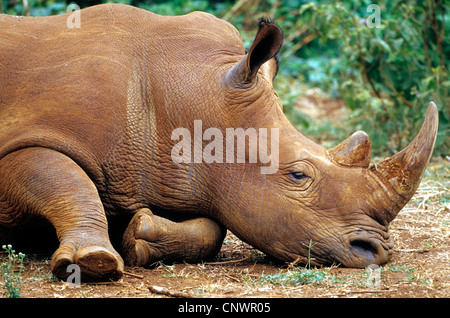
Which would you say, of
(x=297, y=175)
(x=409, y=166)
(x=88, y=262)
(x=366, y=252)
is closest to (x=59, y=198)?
(x=88, y=262)

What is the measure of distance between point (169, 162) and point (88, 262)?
939mm

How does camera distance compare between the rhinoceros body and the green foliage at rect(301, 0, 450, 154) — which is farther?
the green foliage at rect(301, 0, 450, 154)

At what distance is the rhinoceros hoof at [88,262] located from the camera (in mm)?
3438

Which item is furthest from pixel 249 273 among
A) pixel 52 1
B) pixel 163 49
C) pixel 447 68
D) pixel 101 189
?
pixel 52 1

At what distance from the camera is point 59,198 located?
3.77m

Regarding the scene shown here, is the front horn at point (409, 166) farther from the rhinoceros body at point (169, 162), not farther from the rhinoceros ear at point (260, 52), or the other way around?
the rhinoceros ear at point (260, 52)

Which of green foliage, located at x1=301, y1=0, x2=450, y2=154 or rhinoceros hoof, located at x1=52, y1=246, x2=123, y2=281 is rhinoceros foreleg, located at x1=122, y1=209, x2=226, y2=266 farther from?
green foliage, located at x1=301, y1=0, x2=450, y2=154

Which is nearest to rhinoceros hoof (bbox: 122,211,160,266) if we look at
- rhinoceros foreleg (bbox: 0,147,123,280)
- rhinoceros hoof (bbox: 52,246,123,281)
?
rhinoceros foreleg (bbox: 0,147,123,280)

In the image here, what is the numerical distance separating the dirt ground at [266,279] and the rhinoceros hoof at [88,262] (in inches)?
2.4

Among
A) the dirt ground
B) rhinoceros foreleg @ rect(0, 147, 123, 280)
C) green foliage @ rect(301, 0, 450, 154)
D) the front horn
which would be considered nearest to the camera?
the dirt ground

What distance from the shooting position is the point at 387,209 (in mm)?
4020

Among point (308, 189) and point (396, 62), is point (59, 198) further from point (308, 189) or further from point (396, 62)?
point (396, 62)

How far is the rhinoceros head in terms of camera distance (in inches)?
158

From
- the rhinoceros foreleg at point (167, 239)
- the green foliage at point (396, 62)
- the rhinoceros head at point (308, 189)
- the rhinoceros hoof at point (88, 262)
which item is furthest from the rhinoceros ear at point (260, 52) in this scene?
the green foliage at point (396, 62)
